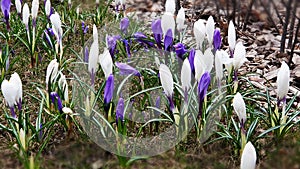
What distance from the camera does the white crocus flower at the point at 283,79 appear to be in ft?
6.74

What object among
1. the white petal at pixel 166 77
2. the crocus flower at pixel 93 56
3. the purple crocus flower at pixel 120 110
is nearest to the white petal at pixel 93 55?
the crocus flower at pixel 93 56

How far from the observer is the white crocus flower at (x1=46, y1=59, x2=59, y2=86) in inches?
88.7

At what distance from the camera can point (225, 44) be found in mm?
3760

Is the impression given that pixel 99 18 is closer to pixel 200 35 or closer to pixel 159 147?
pixel 200 35

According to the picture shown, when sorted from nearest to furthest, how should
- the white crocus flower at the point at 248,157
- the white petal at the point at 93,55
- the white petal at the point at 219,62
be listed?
the white crocus flower at the point at 248,157 < the white petal at the point at 93,55 < the white petal at the point at 219,62

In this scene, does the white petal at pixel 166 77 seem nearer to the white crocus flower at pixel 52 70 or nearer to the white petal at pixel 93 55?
the white petal at pixel 93 55

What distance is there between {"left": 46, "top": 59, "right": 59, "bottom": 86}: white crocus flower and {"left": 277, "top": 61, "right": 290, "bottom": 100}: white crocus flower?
1.09 metres

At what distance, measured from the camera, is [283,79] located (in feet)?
6.84

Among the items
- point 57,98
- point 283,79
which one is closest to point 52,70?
point 57,98

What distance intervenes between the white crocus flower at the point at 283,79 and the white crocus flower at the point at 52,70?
109cm

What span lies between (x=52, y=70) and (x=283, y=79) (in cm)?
115

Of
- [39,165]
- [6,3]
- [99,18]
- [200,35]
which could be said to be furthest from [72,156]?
[99,18]

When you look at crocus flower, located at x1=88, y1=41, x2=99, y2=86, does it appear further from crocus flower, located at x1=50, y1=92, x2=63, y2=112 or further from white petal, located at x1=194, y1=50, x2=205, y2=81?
white petal, located at x1=194, y1=50, x2=205, y2=81

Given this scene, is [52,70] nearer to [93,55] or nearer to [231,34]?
[93,55]
